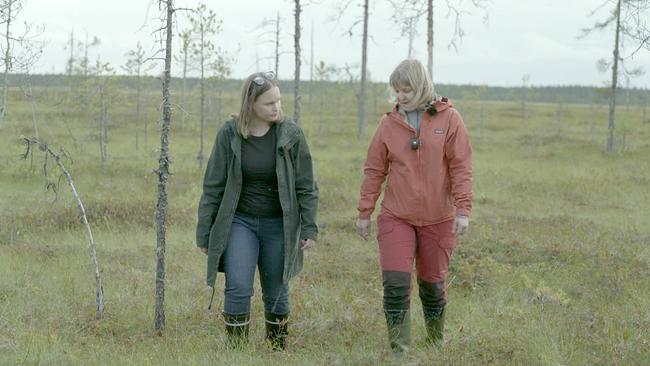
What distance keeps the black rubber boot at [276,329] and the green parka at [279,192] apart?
418mm

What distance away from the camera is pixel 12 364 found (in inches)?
174

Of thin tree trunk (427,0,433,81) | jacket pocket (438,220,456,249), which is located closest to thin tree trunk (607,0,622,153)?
thin tree trunk (427,0,433,81)

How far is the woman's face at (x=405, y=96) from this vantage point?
4.38m

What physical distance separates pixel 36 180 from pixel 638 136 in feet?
101

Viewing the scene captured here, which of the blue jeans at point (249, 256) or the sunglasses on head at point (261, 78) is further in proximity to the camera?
the blue jeans at point (249, 256)

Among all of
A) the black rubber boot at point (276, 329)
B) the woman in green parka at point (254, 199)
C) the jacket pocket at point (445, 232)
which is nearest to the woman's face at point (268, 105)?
the woman in green parka at point (254, 199)

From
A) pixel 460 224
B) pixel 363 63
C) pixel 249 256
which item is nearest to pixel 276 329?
pixel 249 256

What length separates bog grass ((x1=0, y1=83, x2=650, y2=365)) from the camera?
15.4ft

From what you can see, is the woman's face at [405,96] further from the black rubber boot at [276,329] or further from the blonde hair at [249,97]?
the black rubber boot at [276,329]

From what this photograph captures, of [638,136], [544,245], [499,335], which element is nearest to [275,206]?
[499,335]

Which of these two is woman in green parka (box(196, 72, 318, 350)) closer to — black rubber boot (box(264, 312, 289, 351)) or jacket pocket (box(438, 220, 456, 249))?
black rubber boot (box(264, 312, 289, 351))

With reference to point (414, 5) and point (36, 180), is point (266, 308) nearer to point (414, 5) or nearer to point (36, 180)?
point (36, 180)

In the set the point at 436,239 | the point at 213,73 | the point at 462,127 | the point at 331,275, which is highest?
the point at 213,73

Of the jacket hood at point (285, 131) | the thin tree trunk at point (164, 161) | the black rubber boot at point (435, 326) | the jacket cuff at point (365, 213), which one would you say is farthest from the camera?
the thin tree trunk at point (164, 161)
